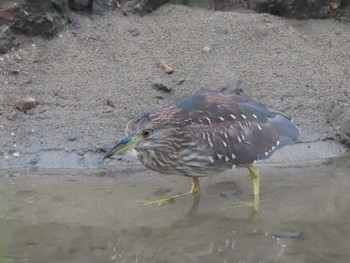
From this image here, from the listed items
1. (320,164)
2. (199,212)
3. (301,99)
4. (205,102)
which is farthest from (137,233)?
(301,99)

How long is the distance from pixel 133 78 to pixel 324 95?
6.34ft

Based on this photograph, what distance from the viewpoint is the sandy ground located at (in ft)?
29.1

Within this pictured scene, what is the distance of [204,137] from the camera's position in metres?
7.67

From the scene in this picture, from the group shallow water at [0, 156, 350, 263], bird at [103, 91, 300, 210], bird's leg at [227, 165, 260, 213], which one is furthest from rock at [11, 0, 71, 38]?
bird's leg at [227, 165, 260, 213]

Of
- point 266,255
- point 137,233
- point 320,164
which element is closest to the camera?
point 266,255

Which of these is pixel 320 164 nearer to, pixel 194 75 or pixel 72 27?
pixel 194 75

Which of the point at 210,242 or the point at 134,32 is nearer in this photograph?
the point at 210,242

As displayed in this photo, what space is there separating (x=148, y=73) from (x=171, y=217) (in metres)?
2.40

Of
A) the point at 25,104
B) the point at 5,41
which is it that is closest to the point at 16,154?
the point at 25,104

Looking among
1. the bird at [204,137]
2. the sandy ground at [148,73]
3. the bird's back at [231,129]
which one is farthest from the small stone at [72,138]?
the bird's back at [231,129]

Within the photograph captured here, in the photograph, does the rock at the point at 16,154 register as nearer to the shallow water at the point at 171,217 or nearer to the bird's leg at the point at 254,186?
the shallow water at the point at 171,217

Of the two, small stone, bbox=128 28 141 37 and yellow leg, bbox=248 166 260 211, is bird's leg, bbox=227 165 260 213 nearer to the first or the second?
yellow leg, bbox=248 166 260 211

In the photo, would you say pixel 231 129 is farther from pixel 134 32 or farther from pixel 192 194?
pixel 134 32

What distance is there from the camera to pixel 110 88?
9336 mm
